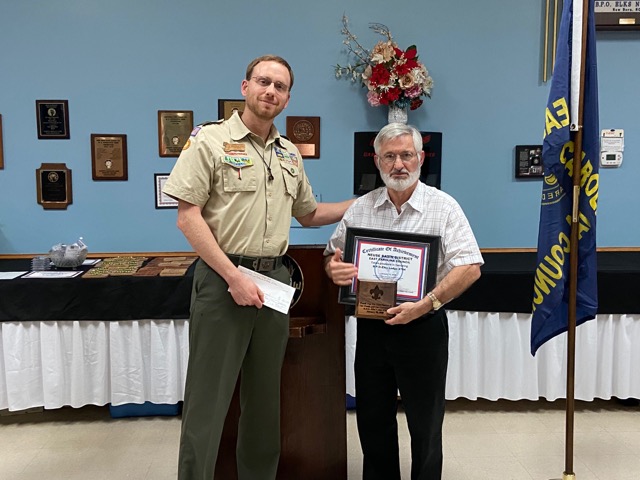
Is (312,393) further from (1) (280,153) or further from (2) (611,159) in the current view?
(2) (611,159)

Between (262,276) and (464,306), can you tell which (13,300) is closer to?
(262,276)

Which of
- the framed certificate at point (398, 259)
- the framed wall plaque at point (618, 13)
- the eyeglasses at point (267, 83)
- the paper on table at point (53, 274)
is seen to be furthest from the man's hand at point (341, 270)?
the framed wall plaque at point (618, 13)

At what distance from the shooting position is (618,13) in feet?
11.2

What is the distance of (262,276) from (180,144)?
71.0 inches

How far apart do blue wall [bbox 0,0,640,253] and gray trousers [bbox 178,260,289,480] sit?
1335 mm

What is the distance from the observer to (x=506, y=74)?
11.4 feet

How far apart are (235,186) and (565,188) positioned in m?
1.21

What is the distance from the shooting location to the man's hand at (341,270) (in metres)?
1.89

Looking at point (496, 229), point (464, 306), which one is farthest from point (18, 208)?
point (496, 229)

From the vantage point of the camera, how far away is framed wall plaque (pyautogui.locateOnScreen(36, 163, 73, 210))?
11.0ft

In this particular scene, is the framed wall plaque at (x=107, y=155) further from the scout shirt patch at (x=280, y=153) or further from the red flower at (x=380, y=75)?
the scout shirt patch at (x=280, y=153)

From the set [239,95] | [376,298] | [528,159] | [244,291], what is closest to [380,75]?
[239,95]

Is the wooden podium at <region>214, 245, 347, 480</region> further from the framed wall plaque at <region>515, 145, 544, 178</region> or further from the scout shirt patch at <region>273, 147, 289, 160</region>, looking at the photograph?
the framed wall plaque at <region>515, 145, 544, 178</region>

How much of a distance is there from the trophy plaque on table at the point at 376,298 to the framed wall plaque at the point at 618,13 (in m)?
2.59
